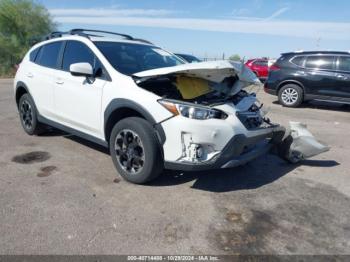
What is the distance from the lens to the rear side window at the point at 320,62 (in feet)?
32.6

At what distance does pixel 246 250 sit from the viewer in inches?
112

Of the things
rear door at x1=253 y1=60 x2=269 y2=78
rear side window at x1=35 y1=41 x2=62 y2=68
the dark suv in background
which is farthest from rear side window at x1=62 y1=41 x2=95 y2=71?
rear door at x1=253 y1=60 x2=269 y2=78

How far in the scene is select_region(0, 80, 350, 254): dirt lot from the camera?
2.92 metres

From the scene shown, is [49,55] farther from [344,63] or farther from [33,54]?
[344,63]

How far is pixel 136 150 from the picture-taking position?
396cm

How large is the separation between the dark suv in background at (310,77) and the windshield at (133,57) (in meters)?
6.32

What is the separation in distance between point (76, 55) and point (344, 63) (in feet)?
26.8

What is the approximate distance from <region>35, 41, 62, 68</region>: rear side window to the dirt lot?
142 centimetres

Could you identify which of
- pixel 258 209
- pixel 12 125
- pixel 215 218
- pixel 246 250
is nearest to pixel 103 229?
pixel 215 218

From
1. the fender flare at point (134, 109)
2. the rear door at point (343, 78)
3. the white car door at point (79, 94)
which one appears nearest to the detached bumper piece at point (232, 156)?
the fender flare at point (134, 109)

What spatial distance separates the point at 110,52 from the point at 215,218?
2.64m

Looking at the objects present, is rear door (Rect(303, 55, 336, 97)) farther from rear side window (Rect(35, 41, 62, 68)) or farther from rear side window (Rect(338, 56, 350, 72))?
rear side window (Rect(35, 41, 62, 68))

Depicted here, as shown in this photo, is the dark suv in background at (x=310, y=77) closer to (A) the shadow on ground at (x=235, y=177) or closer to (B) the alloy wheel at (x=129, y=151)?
(A) the shadow on ground at (x=235, y=177)

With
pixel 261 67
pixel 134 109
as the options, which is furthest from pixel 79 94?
pixel 261 67
